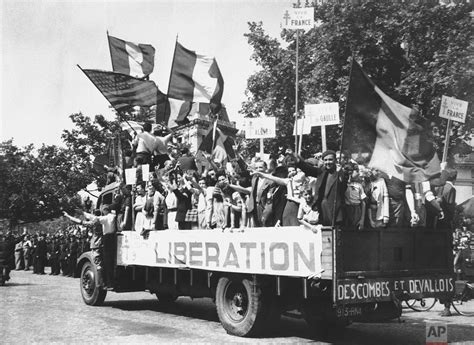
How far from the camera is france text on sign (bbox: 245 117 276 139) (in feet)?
39.5

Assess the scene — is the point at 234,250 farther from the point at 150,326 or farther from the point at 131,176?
the point at 131,176

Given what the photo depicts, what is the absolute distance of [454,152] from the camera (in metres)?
21.8

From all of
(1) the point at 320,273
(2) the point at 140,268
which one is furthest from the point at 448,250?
(2) the point at 140,268

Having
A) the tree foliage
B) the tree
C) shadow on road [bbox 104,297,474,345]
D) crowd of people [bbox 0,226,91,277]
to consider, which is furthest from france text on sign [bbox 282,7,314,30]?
the tree

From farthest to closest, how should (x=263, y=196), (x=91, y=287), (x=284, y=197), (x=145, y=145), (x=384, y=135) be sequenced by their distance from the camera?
1. (x=145, y=145)
2. (x=91, y=287)
3. (x=263, y=196)
4. (x=284, y=197)
5. (x=384, y=135)

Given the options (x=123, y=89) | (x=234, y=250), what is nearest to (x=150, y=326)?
(x=234, y=250)

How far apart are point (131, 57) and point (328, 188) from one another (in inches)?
405

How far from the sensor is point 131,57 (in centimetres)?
1688

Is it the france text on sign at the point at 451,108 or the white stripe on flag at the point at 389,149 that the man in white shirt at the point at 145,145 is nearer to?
the france text on sign at the point at 451,108

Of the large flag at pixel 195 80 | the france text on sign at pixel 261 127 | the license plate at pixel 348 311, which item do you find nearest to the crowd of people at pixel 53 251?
the large flag at pixel 195 80

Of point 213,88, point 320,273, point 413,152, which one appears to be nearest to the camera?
point 320,273

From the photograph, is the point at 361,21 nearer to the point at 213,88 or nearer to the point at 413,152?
the point at 213,88

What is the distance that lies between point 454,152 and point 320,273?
1566 centimetres

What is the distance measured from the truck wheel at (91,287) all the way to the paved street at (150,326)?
0.20 metres
